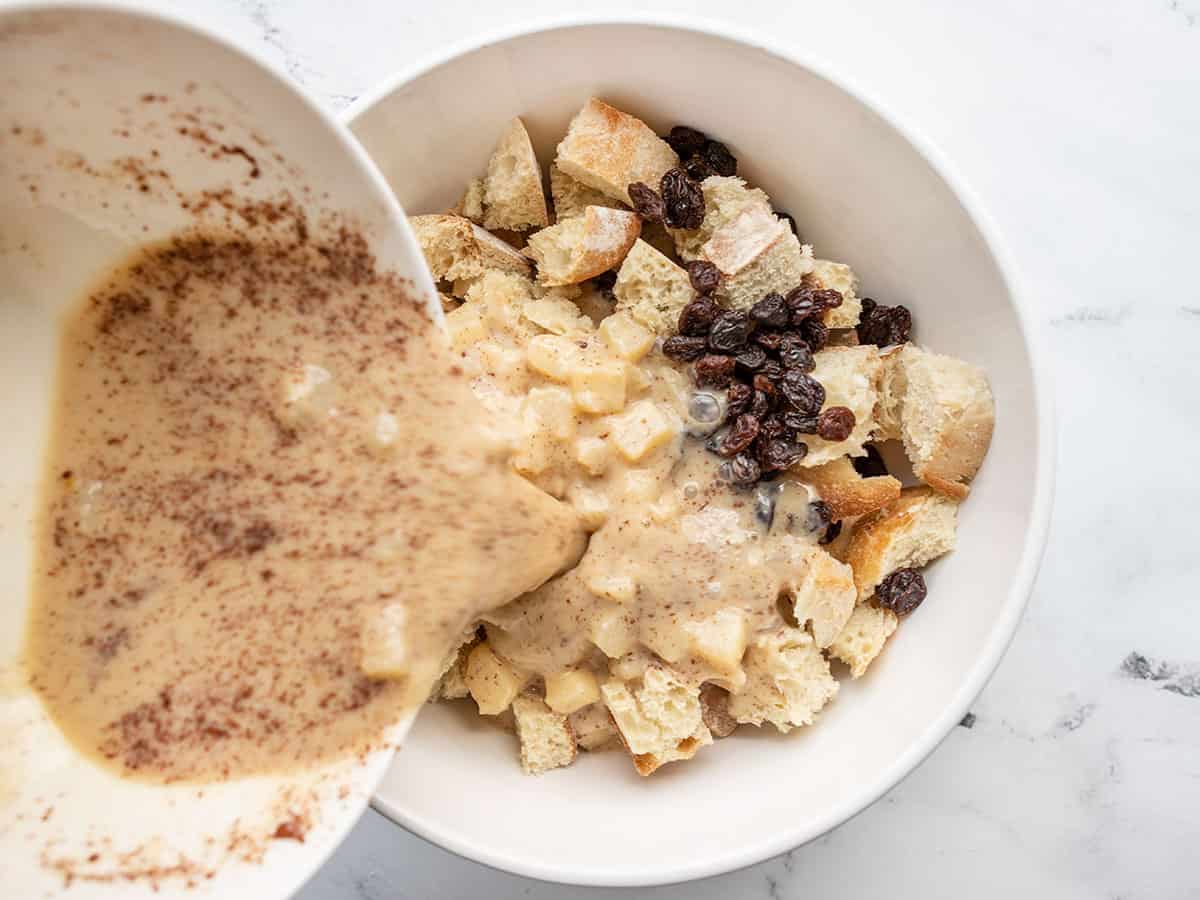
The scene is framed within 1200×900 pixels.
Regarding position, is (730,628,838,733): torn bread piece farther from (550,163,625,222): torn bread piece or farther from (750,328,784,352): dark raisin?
(550,163,625,222): torn bread piece

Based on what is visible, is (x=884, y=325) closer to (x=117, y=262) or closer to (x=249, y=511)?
(x=249, y=511)

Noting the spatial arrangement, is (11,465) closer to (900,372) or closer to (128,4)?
(128,4)

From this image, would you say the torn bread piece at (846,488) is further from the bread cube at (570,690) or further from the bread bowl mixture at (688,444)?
the bread cube at (570,690)

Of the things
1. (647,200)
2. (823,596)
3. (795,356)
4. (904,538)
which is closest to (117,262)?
(647,200)

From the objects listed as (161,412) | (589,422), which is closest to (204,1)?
(161,412)

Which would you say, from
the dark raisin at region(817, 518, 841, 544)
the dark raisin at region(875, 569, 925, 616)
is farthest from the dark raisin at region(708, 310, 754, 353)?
the dark raisin at region(875, 569, 925, 616)

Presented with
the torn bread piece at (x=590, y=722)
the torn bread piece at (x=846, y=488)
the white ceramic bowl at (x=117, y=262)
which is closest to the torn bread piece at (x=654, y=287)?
the torn bread piece at (x=846, y=488)
